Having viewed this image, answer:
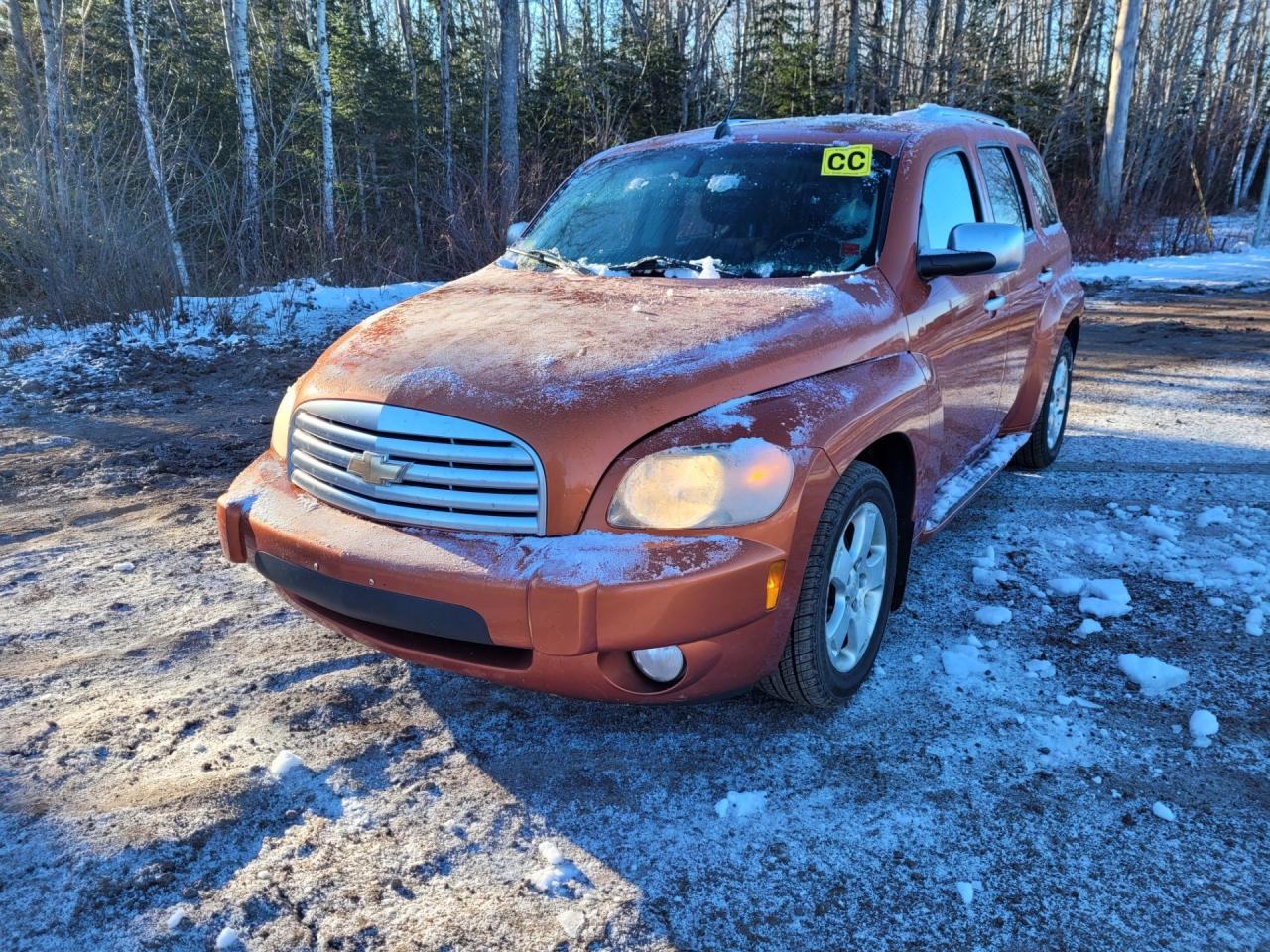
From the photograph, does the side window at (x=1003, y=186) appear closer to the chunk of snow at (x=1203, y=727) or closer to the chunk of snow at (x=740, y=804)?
the chunk of snow at (x=1203, y=727)

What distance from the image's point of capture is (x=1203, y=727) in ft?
8.91

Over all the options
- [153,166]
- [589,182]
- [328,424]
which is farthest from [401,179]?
[328,424]

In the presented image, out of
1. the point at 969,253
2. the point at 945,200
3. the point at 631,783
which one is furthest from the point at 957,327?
the point at 631,783

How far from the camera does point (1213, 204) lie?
102 ft

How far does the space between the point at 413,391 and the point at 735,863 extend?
57.7 inches

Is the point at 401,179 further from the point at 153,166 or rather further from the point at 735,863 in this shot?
the point at 735,863

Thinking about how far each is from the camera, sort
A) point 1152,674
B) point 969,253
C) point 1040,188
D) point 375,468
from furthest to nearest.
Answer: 1. point 1040,188
2. point 969,253
3. point 1152,674
4. point 375,468

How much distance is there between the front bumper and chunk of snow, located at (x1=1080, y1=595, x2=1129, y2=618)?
5.64 feet

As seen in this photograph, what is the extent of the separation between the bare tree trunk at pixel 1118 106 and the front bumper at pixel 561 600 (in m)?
20.1

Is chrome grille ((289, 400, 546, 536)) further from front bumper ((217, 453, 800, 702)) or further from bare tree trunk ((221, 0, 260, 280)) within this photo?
bare tree trunk ((221, 0, 260, 280))

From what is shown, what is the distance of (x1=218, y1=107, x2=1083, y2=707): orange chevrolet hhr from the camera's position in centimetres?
223

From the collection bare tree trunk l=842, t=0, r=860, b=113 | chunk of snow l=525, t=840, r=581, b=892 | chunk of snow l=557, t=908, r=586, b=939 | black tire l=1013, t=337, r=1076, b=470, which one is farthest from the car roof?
bare tree trunk l=842, t=0, r=860, b=113

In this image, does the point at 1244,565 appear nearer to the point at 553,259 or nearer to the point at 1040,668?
the point at 1040,668

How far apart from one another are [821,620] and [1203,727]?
1.24m
